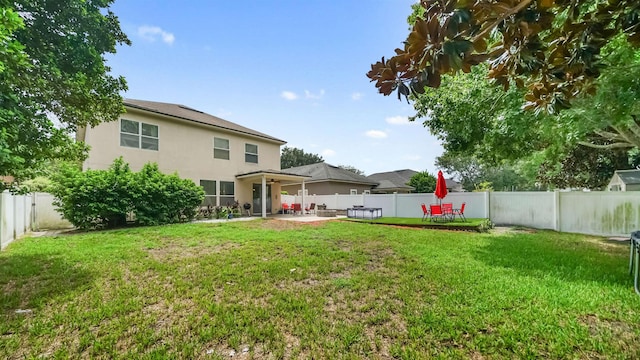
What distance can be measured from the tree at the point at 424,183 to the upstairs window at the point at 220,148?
18148 millimetres

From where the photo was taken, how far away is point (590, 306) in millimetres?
3814

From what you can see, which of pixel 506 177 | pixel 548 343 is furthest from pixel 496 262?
pixel 506 177

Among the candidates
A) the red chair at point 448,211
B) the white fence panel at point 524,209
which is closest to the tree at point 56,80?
the red chair at point 448,211

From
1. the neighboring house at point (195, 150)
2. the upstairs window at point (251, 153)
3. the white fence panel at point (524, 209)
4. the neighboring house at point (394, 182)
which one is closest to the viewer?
the white fence panel at point (524, 209)

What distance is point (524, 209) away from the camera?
12.7m

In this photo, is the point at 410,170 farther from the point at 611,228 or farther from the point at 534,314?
the point at 534,314

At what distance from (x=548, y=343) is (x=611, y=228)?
11394 mm

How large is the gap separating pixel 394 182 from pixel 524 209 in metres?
19.6

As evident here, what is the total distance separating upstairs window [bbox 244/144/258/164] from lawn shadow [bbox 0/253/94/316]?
39.9ft

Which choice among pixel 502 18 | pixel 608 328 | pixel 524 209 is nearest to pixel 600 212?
pixel 524 209

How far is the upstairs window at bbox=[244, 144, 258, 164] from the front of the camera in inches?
715

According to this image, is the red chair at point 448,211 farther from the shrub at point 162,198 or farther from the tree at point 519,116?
the shrub at point 162,198

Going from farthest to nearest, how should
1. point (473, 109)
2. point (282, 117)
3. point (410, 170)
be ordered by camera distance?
point (410, 170) → point (282, 117) → point (473, 109)

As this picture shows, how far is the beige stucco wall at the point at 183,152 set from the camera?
12.8 metres
